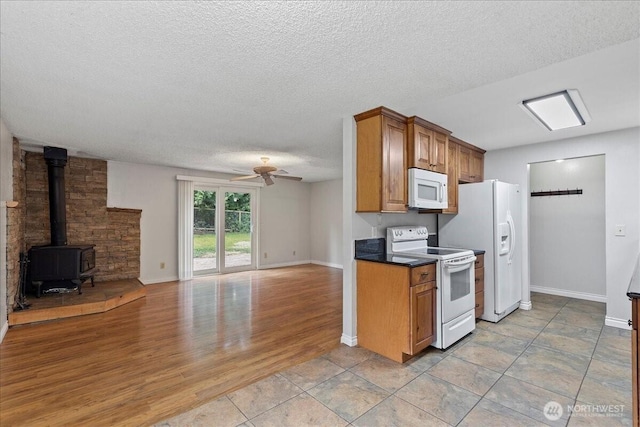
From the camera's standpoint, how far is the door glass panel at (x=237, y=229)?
6832 millimetres

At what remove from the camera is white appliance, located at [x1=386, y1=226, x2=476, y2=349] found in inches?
109

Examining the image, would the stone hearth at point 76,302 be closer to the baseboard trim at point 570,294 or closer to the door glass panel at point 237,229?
the door glass panel at point 237,229

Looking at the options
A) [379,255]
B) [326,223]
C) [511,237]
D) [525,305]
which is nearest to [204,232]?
[326,223]

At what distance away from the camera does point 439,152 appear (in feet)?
11.4

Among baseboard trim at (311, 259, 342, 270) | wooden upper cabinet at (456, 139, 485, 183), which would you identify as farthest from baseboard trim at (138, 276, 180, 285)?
wooden upper cabinet at (456, 139, 485, 183)

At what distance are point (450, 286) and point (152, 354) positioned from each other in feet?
9.29

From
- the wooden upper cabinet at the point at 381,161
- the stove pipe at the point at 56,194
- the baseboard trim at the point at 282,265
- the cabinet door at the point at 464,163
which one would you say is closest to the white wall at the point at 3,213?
the stove pipe at the point at 56,194

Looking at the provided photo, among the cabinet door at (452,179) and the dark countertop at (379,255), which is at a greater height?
the cabinet door at (452,179)

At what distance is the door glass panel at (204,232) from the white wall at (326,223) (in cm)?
Answer: 271

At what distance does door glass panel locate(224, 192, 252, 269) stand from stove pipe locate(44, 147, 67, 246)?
2.84m

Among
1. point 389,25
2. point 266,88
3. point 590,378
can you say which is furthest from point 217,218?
point 590,378

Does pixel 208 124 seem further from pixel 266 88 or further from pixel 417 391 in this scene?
pixel 417 391

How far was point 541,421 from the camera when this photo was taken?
1.85 m

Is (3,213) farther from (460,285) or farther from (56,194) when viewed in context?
(460,285)
